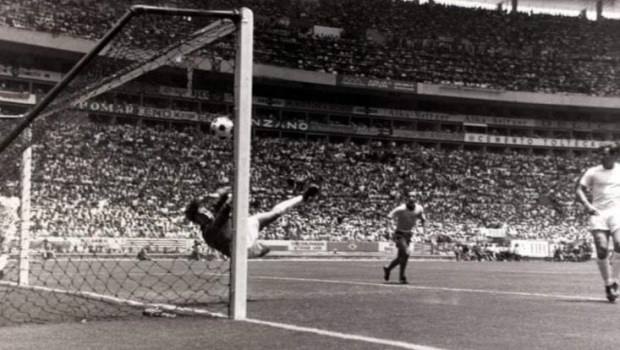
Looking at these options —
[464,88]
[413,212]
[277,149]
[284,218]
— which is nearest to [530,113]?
[464,88]

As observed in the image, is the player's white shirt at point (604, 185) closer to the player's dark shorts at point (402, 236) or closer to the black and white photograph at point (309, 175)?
the black and white photograph at point (309, 175)

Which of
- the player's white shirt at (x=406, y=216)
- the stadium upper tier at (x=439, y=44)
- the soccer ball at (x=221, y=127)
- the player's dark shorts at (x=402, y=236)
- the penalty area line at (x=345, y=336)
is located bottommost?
the penalty area line at (x=345, y=336)

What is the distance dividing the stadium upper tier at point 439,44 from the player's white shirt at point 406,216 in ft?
126

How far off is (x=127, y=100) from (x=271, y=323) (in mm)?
43552

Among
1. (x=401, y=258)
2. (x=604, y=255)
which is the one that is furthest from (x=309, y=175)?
(x=604, y=255)

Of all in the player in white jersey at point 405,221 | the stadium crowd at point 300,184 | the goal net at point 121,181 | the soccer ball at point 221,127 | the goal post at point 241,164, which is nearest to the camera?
the goal post at point 241,164

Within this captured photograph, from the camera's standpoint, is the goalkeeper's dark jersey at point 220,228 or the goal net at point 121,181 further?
the goalkeeper's dark jersey at point 220,228

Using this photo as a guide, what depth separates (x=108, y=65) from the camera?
10531 millimetres

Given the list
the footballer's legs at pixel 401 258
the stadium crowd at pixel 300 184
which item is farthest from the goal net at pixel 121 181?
the footballer's legs at pixel 401 258

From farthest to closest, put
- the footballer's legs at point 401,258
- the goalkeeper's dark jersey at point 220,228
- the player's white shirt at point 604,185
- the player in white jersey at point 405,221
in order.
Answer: the player in white jersey at point 405,221 < the footballer's legs at point 401,258 < the player's white shirt at point 604,185 < the goalkeeper's dark jersey at point 220,228

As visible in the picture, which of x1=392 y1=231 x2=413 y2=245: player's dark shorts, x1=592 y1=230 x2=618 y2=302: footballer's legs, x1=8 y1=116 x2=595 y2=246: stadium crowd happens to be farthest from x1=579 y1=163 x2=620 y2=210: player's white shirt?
x1=8 y1=116 x2=595 y2=246: stadium crowd

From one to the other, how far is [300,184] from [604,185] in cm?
3924

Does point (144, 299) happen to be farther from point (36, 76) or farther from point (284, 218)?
point (36, 76)

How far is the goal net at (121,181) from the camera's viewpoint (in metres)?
9.44
